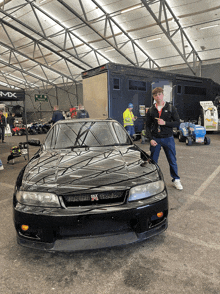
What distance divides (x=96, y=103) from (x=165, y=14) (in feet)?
25.3

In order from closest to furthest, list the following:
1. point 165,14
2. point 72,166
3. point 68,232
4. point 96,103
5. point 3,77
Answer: point 68,232
point 72,166
point 96,103
point 165,14
point 3,77

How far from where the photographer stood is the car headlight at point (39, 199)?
1886 millimetres

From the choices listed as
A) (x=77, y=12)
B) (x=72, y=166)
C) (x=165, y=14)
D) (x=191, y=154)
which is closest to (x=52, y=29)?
(x=77, y=12)

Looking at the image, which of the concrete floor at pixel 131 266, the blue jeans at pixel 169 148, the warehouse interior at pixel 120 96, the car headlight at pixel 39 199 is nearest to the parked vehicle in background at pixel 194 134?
the warehouse interior at pixel 120 96

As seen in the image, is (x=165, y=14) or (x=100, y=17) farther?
(x=100, y=17)

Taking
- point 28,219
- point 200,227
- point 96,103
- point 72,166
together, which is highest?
point 96,103

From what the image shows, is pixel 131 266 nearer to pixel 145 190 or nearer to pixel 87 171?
pixel 145 190

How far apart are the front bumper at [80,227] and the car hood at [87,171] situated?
0.19 metres

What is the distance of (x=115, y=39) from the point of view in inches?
633

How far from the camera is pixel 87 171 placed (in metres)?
2.18

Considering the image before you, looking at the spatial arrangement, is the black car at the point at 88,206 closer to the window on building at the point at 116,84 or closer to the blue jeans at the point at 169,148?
the blue jeans at the point at 169,148

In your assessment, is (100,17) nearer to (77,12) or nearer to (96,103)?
(77,12)

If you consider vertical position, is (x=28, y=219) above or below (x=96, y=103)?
below

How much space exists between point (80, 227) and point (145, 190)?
690 millimetres
